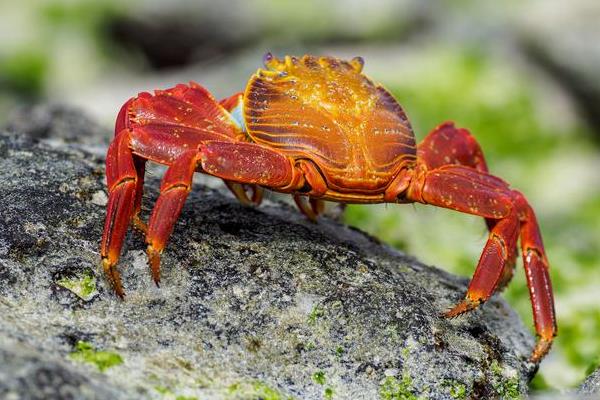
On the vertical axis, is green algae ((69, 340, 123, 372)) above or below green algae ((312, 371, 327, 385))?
below

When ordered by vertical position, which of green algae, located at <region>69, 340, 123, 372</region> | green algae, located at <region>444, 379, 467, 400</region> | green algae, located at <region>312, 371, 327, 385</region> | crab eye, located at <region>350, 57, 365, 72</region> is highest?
crab eye, located at <region>350, 57, 365, 72</region>

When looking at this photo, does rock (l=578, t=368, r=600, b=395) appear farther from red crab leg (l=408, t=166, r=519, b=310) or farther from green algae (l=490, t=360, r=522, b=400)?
red crab leg (l=408, t=166, r=519, b=310)

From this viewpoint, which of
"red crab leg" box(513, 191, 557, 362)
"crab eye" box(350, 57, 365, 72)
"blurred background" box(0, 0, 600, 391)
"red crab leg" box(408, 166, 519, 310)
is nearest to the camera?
"red crab leg" box(408, 166, 519, 310)

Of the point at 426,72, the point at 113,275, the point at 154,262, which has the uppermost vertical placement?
→ the point at 426,72

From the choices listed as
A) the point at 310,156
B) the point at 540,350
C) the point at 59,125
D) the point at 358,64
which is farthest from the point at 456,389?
the point at 59,125

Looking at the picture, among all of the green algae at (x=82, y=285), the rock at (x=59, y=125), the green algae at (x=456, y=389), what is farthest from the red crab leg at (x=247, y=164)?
the rock at (x=59, y=125)

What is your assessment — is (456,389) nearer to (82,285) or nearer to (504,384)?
(504,384)

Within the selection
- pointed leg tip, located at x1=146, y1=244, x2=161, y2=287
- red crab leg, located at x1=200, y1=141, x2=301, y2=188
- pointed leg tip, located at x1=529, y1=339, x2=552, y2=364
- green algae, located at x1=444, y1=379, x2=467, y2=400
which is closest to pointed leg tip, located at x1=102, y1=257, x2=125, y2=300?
pointed leg tip, located at x1=146, y1=244, x2=161, y2=287
